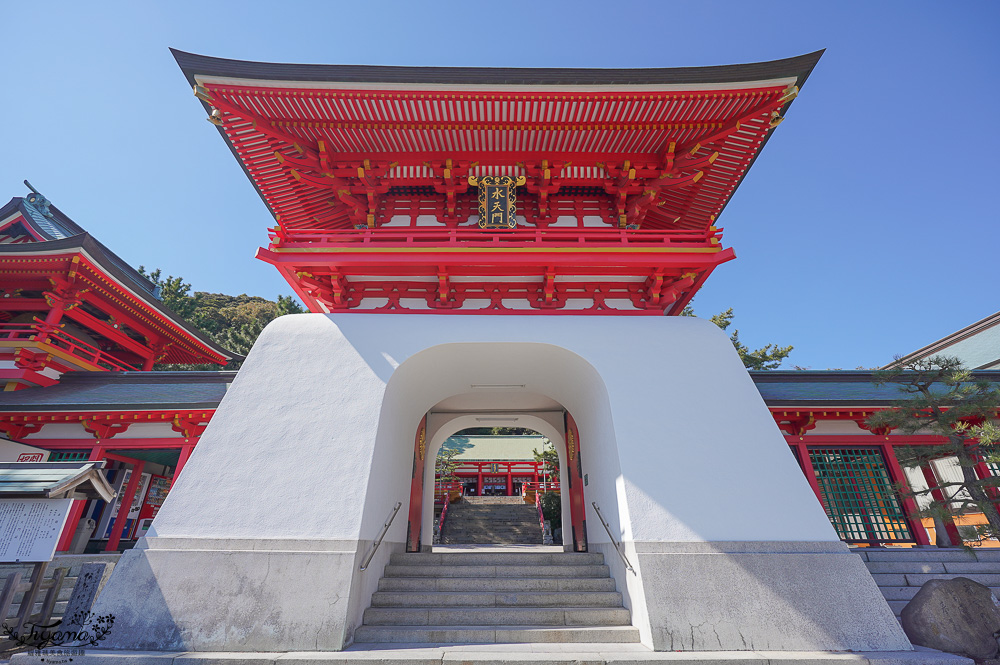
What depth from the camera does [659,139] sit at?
7.29 metres

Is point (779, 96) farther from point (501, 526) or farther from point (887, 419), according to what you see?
point (501, 526)

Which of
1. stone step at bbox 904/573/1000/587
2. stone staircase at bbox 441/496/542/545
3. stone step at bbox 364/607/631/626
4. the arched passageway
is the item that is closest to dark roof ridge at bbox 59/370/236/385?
the arched passageway

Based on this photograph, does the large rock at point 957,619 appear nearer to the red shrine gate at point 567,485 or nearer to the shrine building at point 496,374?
the shrine building at point 496,374

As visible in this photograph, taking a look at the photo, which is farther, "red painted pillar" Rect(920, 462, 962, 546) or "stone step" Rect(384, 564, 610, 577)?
"red painted pillar" Rect(920, 462, 962, 546)

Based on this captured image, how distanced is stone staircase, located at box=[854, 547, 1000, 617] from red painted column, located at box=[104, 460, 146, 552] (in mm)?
15042

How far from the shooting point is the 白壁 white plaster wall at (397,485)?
4.95 metres

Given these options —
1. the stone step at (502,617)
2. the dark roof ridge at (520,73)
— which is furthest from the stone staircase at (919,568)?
the dark roof ridge at (520,73)

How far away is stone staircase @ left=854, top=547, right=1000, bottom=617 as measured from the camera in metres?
6.53

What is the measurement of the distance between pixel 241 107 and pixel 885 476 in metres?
14.7

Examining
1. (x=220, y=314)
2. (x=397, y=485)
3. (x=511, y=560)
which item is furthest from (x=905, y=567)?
(x=220, y=314)

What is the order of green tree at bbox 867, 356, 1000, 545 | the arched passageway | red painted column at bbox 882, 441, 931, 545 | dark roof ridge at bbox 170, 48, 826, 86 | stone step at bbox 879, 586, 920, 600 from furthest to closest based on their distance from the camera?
red painted column at bbox 882, 441, 931, 545
the arched passageway
stone step at bbox 879, 586, 920, 600
dark roof ridge at bbox 170, 48, 826, 86
green tree at bbox 867, 356, 1000, 545

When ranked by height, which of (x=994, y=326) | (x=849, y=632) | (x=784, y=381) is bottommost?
(x=849, y=632)

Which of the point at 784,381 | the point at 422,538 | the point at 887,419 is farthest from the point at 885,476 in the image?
the point at 422,538

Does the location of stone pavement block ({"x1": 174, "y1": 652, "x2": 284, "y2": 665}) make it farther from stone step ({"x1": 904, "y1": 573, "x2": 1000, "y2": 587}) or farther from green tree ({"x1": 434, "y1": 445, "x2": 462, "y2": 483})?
green tree ({"x1": 434, "y1": 445, "x2": 462, "y2": 483})
